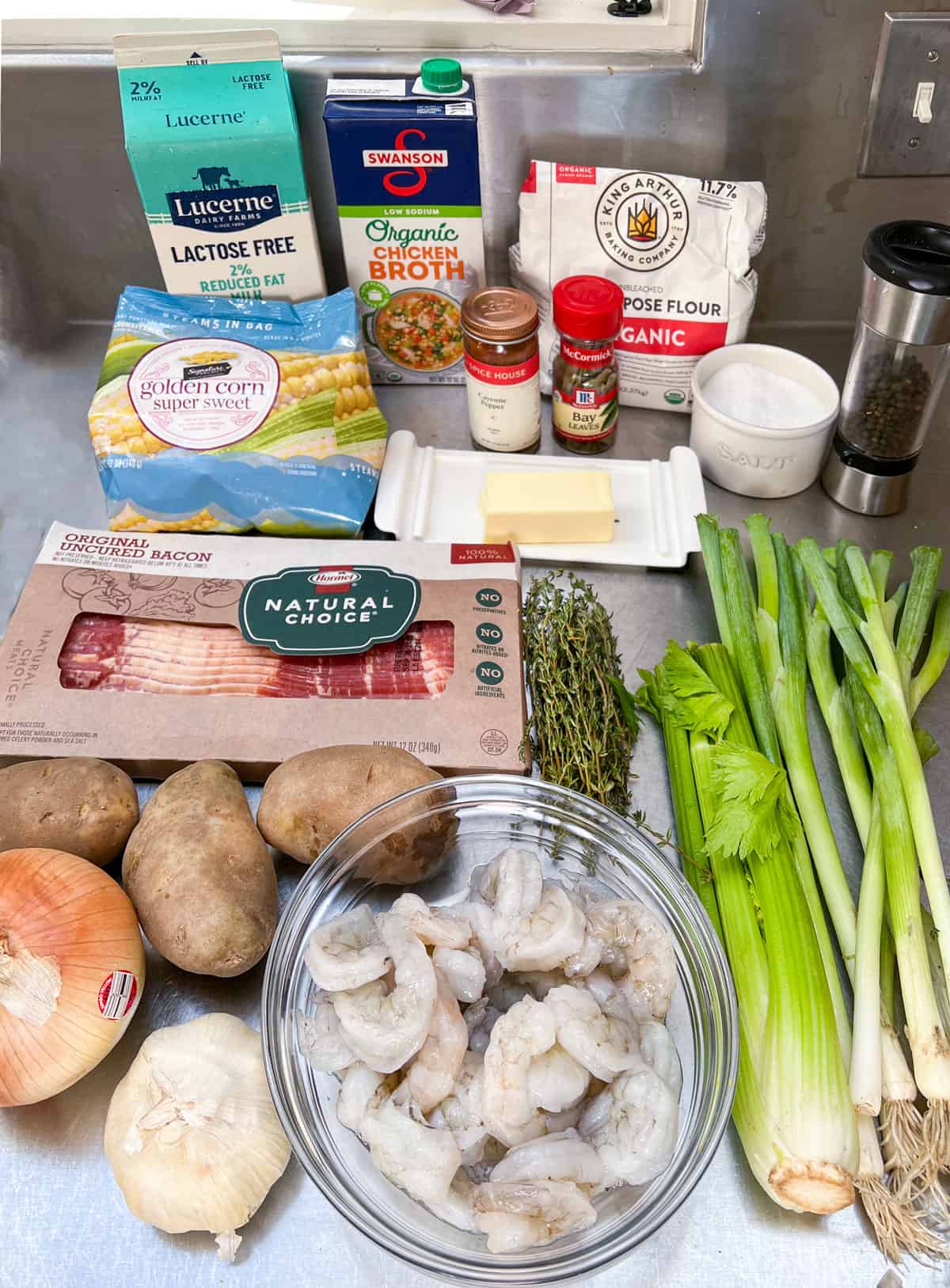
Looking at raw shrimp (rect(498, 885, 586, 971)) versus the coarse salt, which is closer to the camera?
raw shrimp (rect(498, 885, 586, 971))

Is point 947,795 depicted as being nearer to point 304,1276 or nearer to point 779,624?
point 779,624

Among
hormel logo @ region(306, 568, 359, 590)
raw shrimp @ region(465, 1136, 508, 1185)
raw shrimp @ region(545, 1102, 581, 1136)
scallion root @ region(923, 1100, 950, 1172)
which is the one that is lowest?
scallion root @ region(923, 1100, 950, 1172)

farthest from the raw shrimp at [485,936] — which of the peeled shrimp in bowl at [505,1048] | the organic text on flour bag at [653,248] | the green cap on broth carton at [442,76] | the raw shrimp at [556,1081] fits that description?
the green cap on broth carton at [442,76]

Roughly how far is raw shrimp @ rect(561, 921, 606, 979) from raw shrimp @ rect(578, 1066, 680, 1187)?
0.09 meters

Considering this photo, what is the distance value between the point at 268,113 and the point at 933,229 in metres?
0.76

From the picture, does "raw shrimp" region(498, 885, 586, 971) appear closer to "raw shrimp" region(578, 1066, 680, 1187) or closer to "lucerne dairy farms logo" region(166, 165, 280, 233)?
"raw shrimp" region(578, 1066, 680, 1187)

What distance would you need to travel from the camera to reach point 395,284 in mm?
1325

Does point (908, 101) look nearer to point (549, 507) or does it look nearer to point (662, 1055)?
point (549, 507)

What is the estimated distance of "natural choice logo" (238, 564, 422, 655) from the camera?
105 centimetres

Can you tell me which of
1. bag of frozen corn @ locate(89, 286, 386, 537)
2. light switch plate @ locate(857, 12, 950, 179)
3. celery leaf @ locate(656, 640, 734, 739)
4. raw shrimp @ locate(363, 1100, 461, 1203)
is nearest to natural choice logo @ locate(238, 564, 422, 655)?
bag of frozen corn @ locate(89, 286, 386, 537)

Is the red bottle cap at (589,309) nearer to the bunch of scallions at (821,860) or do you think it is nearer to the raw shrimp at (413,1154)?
the bunch of scallions at (821,860)

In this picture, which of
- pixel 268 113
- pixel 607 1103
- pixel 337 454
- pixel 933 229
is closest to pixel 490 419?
pixel 337 454

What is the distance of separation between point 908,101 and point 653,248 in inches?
13.5

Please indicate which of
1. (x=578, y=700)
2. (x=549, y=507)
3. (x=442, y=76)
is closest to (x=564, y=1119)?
(x=578, y=700)
